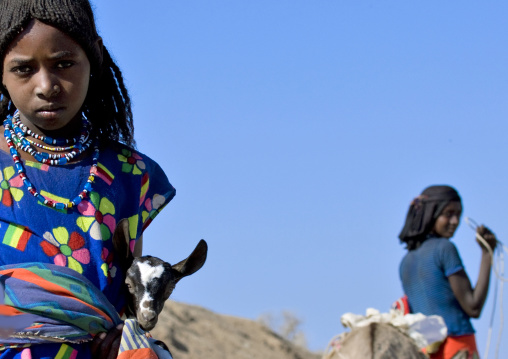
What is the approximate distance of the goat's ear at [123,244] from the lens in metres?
2.31

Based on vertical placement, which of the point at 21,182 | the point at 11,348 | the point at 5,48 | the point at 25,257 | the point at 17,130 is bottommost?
the point at 11,348

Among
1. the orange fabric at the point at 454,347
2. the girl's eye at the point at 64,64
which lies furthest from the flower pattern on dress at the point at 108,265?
the orange fabric at the point at 454,347

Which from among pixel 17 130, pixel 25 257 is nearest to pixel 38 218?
pixel 25 257

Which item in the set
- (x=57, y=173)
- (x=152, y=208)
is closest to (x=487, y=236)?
(x=152, y=208)

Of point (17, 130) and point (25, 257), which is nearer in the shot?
point (25, 257)

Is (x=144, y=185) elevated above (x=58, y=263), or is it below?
above

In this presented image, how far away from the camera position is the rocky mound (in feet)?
38.1

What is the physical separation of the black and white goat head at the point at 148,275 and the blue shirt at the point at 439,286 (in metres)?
3.64

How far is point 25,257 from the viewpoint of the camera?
224 cm

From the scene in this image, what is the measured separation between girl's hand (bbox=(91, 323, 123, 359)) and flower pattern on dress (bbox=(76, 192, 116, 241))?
0.88ft

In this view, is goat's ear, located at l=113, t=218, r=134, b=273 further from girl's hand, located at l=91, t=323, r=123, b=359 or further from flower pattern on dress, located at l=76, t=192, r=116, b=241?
girl's hand, located at l=91, t=323, r=123, b=359

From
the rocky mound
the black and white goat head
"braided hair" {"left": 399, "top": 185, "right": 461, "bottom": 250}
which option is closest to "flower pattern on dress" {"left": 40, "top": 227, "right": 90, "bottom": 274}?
the black and white goat head

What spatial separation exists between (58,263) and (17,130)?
1.41 ft

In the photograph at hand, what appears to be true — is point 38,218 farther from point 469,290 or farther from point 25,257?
point 469,290
